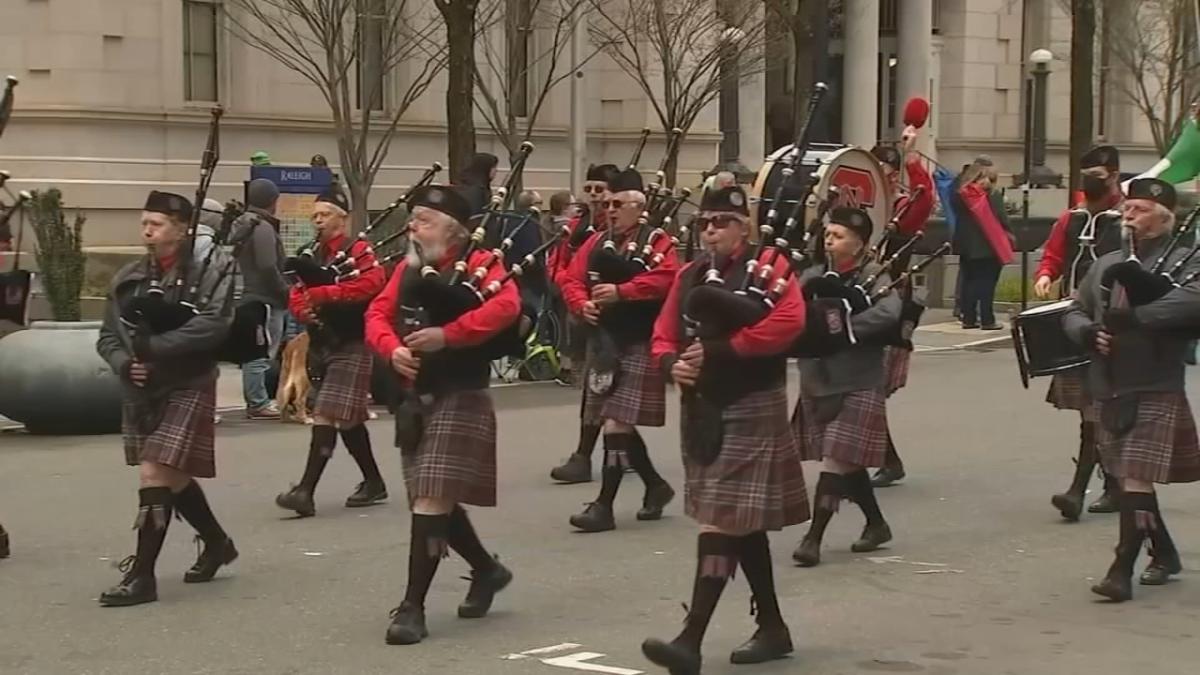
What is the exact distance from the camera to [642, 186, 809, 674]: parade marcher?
673cm

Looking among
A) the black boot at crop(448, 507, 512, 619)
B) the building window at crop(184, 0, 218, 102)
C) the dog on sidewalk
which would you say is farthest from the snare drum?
the building window at crop(184, 0, 218, 102)

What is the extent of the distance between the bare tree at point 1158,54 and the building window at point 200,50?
54.6ft

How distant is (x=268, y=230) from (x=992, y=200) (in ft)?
35.4

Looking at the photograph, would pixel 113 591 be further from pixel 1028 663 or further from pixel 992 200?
pixel 992 200

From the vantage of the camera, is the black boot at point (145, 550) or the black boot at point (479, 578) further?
the black boot at point (145, 550)

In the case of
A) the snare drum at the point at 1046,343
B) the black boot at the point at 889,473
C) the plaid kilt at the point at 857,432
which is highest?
the snare drum at the point at 1046,343

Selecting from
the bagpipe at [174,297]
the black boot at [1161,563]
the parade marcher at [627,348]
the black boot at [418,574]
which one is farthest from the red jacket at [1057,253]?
the bagpipe at [174,297]

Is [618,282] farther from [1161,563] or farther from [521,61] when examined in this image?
[521,61]

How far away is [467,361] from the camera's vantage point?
7.43 m

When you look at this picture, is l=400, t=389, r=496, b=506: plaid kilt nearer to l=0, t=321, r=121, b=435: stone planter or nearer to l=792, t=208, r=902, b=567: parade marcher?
l=792, t=208, r=902, b=567: parade marcher

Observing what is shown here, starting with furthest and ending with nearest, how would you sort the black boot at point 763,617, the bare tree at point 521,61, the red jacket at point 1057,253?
the bare tree at point 521,61 < the red jacket at point 1057,253 < the black boot at point 763,617

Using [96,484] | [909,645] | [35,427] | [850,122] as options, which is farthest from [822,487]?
[850,122]

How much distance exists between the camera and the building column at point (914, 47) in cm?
3562

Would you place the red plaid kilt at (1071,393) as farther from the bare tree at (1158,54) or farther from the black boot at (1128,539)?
the bare tree at (1158,54)
